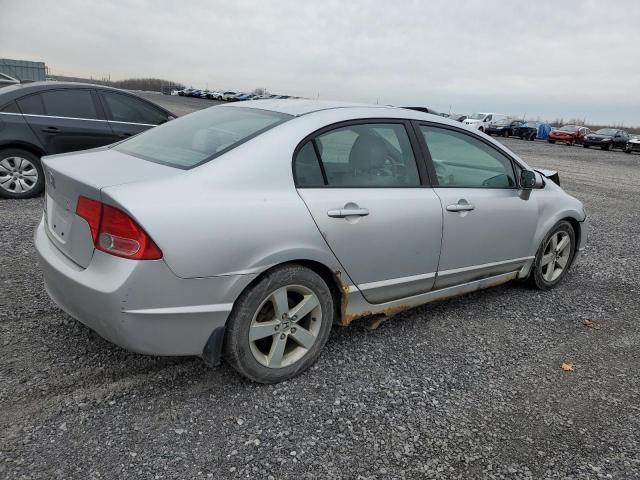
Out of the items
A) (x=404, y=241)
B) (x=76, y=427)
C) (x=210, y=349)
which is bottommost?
(x=76, y=427)

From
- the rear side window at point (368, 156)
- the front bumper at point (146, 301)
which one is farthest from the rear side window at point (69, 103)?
the rear side window at point (368, 156)

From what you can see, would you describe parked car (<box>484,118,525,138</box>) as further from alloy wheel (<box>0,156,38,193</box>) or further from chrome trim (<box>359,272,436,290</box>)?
chrome trim (<box>359,272,436,290</box>)

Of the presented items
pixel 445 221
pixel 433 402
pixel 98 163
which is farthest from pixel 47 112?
pixel 433 402

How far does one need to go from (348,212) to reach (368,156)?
530mm

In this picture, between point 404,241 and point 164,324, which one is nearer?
point 164,324

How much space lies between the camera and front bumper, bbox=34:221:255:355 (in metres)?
2.39

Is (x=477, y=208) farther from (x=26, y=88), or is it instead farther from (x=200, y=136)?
(x=26, y=88)

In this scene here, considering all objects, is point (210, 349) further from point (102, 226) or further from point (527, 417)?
point (527, 417)

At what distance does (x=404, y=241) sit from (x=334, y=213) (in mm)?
584

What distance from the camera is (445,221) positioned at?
11.5ft

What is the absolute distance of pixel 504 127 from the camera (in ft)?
125

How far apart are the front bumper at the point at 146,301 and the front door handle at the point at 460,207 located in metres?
1.57

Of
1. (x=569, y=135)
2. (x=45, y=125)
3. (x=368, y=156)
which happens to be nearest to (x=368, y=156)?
(x=368, y=156)

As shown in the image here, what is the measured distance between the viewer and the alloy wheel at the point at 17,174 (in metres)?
6.57
